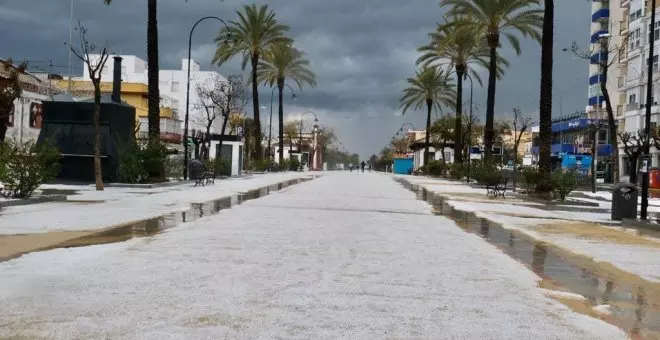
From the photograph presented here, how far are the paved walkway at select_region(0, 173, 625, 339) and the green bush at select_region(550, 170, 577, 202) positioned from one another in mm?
17188

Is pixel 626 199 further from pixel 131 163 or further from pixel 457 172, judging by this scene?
pixel 457 172

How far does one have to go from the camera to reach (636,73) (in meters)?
67.2

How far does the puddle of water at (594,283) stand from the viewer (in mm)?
7148

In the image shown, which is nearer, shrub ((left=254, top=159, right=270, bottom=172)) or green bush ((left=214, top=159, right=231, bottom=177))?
green bush ((left=214, top=159, right=231, bottom=177))

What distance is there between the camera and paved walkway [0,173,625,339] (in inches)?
240

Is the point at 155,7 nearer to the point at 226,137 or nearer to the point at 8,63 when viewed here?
the point at 8,63

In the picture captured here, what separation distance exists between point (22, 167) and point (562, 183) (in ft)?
67.2

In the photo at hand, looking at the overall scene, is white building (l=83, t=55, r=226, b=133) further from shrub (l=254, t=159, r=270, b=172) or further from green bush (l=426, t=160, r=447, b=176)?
green bush (l=426, t=160, r=447, b=176)

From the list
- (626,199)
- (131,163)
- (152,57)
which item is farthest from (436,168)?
(626,199)

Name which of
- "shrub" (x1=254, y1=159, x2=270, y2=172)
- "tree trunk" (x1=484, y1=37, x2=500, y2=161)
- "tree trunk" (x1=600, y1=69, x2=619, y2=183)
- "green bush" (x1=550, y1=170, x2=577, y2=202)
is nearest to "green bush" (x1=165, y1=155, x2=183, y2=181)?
"tree trunk" (x1=484, y1=37, x2=500, y2=161)

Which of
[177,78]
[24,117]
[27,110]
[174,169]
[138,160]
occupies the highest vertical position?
[177,78]

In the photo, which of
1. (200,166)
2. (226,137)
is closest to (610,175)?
(226,137)

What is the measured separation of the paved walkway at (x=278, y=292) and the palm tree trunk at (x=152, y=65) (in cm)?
2080

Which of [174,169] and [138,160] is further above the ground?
[138,160]
